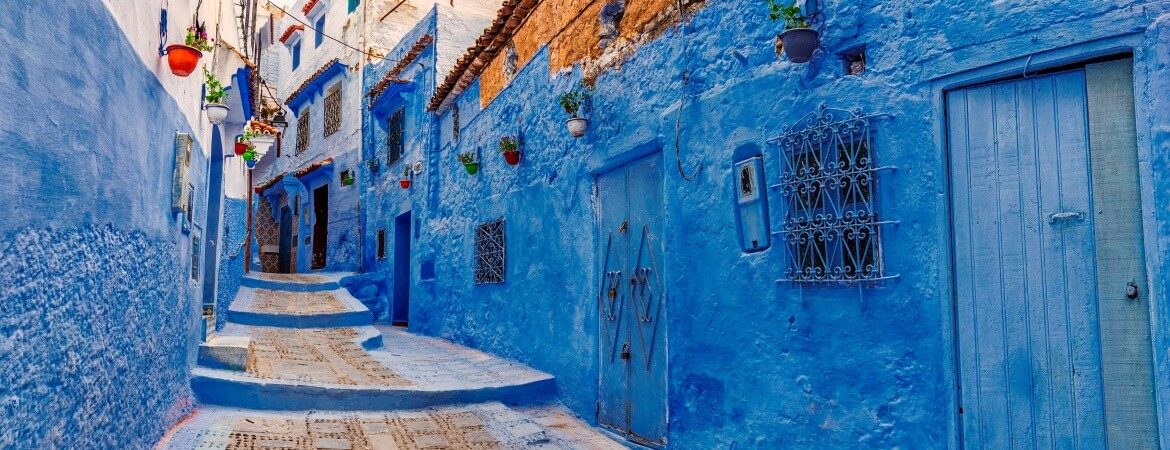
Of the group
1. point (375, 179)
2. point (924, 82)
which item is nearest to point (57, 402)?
point (924, 82)

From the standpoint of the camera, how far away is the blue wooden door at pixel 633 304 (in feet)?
17.7

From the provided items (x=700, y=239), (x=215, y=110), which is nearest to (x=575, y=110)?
(x=700, y=239)

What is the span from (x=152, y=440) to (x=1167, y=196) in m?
5.07

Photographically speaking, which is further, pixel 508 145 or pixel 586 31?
pixel 508 145

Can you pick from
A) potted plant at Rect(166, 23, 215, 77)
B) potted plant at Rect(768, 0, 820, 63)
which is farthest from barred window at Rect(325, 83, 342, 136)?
potted plant at Rect(768, 0, 820, 63)

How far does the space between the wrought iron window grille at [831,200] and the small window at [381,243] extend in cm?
1224

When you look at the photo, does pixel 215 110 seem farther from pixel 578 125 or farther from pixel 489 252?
pixel 489 252

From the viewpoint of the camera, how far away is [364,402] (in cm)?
631

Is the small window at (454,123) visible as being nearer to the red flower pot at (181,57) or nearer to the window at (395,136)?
the window at (395,136)

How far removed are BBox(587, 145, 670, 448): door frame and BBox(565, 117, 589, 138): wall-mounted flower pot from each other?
10.5 inches

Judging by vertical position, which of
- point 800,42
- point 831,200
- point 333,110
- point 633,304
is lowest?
point 633,304

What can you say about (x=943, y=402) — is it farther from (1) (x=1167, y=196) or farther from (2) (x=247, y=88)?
(2) (x=247, y=88)

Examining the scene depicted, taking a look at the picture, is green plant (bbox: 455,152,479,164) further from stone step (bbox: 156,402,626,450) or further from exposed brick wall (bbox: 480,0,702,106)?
stone step (bbox: 156,402,626,450)

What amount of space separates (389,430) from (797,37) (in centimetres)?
401
